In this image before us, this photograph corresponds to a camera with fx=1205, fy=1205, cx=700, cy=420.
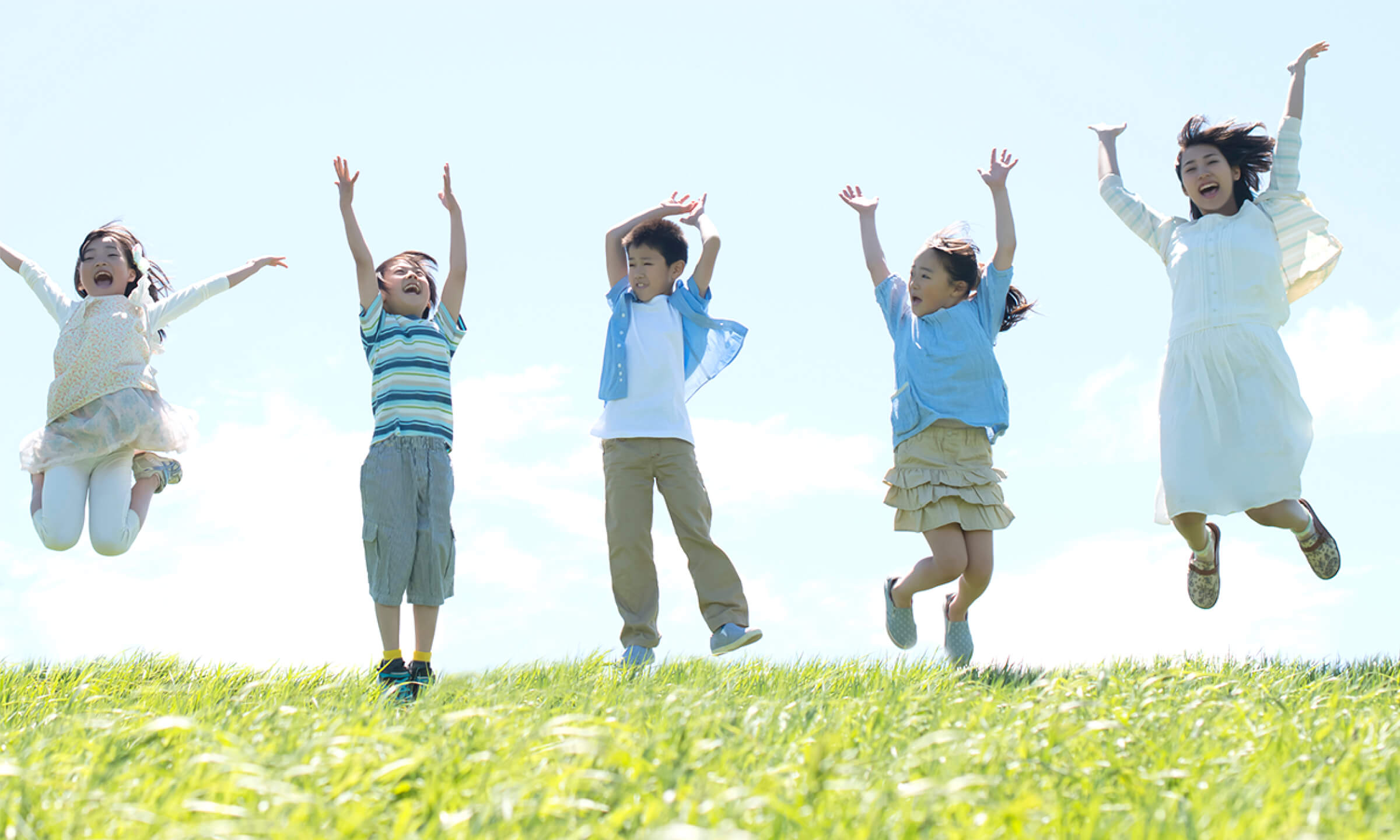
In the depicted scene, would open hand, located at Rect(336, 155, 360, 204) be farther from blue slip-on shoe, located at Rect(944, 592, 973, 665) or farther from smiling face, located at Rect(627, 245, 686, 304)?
blue slip-on shoe, located at Rect(944, 592, 973, 665)

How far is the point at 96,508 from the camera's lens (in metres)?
7.38

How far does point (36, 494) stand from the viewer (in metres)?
7.52

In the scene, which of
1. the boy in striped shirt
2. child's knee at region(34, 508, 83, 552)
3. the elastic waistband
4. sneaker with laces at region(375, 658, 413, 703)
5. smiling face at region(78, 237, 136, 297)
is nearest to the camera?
sneaker with laces at region(375, 658, 413, 703)

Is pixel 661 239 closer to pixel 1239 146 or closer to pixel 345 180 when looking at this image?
pixel 345 180

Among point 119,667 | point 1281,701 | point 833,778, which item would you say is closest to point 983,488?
point 1281,701

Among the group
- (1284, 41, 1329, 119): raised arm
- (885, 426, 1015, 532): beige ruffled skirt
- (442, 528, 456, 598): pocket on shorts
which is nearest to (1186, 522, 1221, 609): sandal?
(885, 426, 1015, 532): beige ruffled skirt

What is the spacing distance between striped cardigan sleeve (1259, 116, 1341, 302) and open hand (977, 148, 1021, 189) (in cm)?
152

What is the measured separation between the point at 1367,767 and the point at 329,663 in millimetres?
5118

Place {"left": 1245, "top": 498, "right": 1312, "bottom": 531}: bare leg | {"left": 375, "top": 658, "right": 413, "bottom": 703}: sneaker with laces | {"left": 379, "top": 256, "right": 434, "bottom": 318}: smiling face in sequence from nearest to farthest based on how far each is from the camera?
{"left": 375, "top": 658, "right": 413, "bottom": 703}: sneaker with laces < {"left": 379, "top": 256, "right": 434, "bottom": 318}: smiling face < {"left": 1245, "top": 498, "right": 1312, "bottom": 531}: bare leg

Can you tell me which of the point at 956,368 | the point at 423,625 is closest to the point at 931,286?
the point at 956,368

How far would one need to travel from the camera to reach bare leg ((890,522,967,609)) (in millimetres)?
6730

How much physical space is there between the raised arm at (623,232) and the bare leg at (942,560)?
88.0 inches

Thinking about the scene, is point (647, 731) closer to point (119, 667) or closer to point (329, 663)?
point (329, 663)

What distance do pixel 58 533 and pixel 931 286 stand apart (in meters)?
5.44
